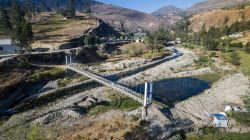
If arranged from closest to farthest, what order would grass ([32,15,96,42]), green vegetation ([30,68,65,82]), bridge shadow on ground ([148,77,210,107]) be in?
bridge shadow on ground ([148,77,210,107]) → green vegetation ([30,68,65,82]) → grass ([32,15,96,42])

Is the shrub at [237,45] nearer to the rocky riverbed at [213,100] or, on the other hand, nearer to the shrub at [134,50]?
the shrub at [134,50]

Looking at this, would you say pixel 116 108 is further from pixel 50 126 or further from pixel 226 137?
pixel 226 137

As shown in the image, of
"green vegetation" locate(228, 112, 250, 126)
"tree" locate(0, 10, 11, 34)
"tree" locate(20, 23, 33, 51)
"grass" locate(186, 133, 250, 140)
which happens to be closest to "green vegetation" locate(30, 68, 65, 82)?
"tree" locate(20, 23, 33, 51)

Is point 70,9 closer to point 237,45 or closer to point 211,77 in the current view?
point 237,45

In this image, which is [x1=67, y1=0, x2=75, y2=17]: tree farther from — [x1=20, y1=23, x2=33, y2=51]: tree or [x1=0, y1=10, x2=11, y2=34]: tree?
[x1=20, y1=23, x2=33, y2=51]: tree

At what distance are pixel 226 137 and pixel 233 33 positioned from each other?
110 meters

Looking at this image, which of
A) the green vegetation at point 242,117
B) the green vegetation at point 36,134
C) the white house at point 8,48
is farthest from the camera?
the white house at point 8,48

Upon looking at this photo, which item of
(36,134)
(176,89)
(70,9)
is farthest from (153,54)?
(70,9)

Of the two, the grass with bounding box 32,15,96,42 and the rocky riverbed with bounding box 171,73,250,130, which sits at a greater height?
the grass with bounding box 32,15,96,42

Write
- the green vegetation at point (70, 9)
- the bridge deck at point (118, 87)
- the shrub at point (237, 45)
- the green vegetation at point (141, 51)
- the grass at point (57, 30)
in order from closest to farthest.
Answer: the bridge deck at point (118, 87) → the green vegetation at point (141, 51) → the grass at point (57, 30) → the shrub at point (237, 45) → the green vegetation at point (70, 9)

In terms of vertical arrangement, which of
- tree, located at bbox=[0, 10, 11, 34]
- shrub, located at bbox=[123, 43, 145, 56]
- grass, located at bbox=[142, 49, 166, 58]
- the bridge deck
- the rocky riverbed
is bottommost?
the rocky riverbed

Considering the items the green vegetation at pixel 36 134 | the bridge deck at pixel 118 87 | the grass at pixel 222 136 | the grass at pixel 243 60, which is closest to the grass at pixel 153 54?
the grass at pixel 243 60

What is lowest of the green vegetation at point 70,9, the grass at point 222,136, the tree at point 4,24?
the grass at point 222,136

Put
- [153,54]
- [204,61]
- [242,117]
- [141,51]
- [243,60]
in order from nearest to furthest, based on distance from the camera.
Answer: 1. [242,117]
2. [243,60]
3. [204,61]
4. [153,54]
5. [141,51]
